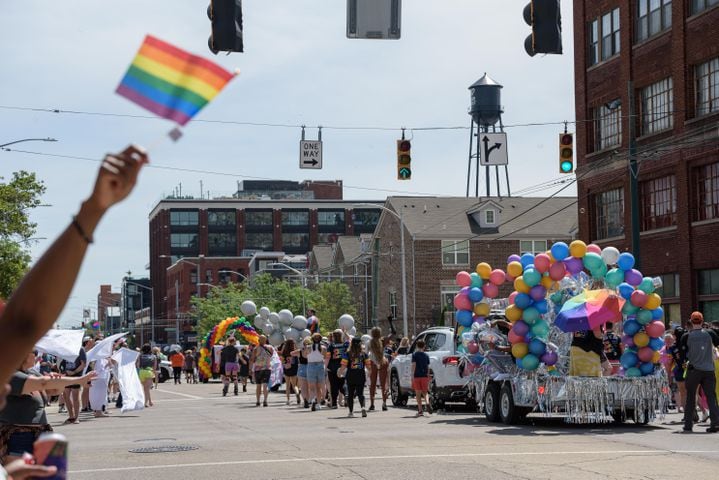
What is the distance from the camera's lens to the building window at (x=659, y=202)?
3544 centimetres

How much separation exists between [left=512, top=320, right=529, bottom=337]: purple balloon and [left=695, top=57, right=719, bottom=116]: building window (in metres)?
15.3

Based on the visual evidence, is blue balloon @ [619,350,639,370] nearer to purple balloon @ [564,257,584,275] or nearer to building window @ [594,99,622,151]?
purple balloon @ [564,257,584,275]

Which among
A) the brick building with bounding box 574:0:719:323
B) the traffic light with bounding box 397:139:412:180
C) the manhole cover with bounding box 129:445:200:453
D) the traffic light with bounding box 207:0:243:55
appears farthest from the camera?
the brick building with bounding box 574:0:719:323

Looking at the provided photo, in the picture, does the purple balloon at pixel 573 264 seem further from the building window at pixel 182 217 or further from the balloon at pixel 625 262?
the building window at pixel 182 217

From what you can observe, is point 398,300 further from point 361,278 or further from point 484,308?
point 484,308

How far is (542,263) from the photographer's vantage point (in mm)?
20328

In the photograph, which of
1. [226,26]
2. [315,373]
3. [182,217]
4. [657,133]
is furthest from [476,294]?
[182,217]

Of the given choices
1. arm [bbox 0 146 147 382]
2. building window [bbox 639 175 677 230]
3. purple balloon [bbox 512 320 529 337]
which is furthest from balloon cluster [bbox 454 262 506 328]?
arm [bbox 0 146 147 382]

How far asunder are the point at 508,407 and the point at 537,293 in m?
2.05

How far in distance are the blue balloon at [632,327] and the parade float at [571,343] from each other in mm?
17

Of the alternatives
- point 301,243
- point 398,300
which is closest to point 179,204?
point 301,243

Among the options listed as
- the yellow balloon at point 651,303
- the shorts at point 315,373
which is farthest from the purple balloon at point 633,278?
the shorts at point 315,373

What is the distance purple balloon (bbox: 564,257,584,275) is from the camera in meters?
20.4

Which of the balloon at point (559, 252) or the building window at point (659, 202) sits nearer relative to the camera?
the balloon at point (559, 252)
